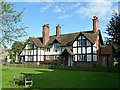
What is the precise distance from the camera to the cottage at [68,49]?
183 ft

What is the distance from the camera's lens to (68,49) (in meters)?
60.4

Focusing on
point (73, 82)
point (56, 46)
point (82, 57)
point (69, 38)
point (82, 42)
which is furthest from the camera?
point (56, 46)

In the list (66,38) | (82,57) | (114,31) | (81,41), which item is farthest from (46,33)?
(114,31)

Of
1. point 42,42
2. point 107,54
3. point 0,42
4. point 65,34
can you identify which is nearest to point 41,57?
point 42,42

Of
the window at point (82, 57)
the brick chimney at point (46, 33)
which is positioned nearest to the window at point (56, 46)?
the brick chimney at point (46, 33)

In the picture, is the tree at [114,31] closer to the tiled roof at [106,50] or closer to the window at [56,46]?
the tiled roof at [106,50]

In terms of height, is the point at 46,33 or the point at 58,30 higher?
the point at 58,30

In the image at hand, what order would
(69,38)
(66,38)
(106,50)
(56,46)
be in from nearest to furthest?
(106,50) < (69,38) < (56,46) < (66,38)

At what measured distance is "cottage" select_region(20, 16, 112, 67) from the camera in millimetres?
55781

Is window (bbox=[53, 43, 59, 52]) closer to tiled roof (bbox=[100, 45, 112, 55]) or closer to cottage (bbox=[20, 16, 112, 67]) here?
cottage (bbox=[20, 16, 112, 67])

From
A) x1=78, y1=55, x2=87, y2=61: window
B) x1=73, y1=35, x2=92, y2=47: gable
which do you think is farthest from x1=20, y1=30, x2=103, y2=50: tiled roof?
x1=78, y1=55, x2=87, y2=61: window

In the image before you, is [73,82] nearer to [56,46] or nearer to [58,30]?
[56,46]

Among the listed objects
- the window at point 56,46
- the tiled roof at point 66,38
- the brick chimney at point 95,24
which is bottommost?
A: the window at point 56,46

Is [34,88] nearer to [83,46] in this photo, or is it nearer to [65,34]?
[83,46]
